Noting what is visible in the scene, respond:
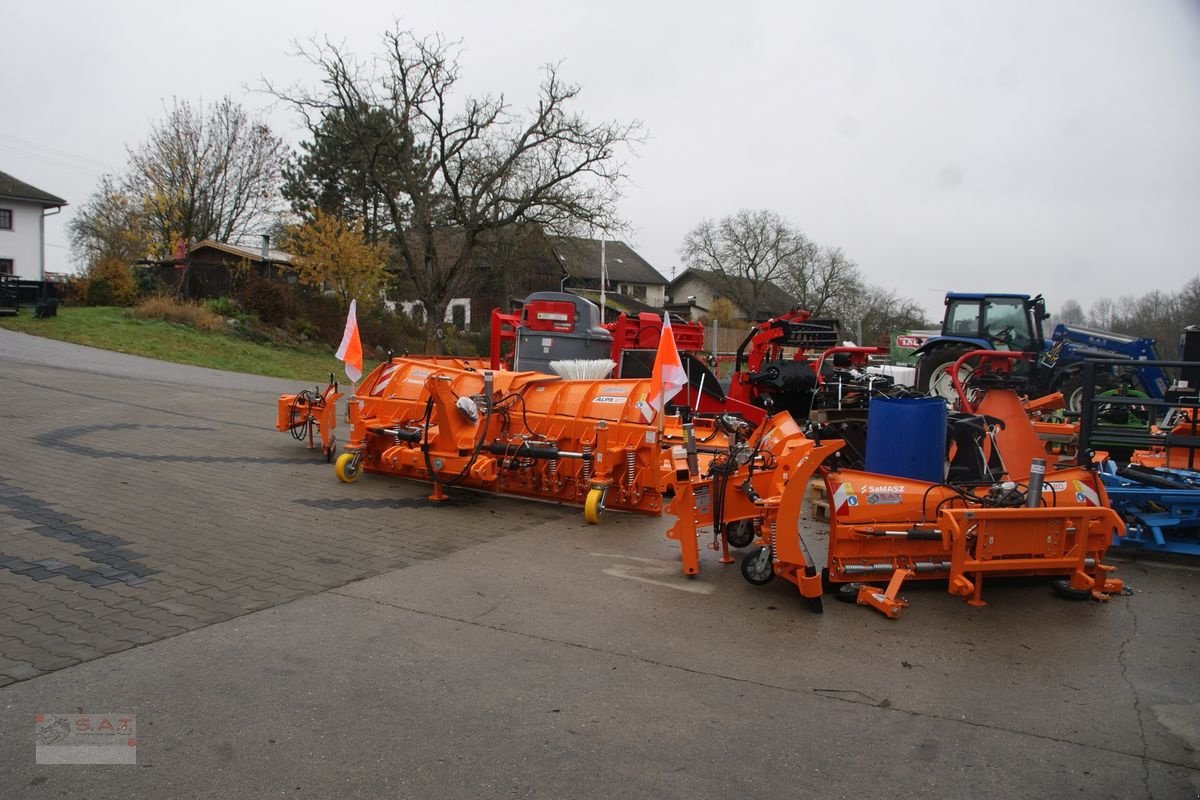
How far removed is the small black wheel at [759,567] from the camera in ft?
19.1

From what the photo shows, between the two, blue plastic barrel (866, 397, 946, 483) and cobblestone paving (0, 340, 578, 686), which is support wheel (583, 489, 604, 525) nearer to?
cobblestone paving (0, 340, 578, 686)

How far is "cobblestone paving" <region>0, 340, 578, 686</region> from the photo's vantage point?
15.9ft

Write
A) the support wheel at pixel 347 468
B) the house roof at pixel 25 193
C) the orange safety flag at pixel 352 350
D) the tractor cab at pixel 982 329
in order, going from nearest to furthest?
the support wheel at pixel 347 468, the orange safety flag at pixel 352 350, the tractor cab at pixel 982 329, the house roof at pixel 25 193

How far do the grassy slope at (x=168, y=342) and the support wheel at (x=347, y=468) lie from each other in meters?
12.3

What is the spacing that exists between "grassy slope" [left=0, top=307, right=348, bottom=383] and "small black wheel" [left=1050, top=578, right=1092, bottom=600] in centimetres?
1831

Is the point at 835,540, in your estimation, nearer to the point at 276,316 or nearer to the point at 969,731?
the point at 969,731

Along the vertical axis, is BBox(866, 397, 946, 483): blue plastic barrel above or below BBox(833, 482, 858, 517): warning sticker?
above

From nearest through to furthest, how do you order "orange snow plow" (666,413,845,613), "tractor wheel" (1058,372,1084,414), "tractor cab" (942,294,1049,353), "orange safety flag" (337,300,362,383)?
"orange snow plow" (666,413,845,613) → "orange safety flag" (337,300,362,383) → "tractor wheel" (1058,372,1084,414) → "tractor cab" (942,294,1049,353)

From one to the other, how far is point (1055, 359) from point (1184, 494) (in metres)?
8.83

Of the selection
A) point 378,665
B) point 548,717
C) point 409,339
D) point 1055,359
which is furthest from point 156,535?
point 409,339

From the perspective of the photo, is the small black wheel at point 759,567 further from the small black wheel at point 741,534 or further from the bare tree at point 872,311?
the bare tree at point 872,311

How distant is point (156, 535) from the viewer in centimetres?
651

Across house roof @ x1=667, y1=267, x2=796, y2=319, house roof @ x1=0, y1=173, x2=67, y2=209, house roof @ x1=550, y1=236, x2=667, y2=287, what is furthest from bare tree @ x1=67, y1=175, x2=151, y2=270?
house roof @ x1=667, y1=267, x2=796, y2=319

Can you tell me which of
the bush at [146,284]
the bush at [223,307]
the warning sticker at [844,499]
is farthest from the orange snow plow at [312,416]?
the bush at [146,284]
